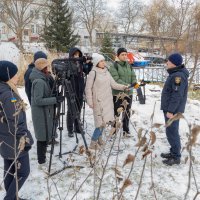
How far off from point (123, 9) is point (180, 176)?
46669mm

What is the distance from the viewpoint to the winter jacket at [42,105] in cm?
331

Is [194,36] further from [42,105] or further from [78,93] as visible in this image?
[42,105]

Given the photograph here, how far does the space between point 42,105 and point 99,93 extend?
93cm

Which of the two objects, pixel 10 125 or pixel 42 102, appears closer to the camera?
pixel 10 125

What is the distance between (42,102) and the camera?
3305mm

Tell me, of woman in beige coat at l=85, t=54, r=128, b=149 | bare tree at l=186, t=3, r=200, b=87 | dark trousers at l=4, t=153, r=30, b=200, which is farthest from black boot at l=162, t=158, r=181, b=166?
bare tree at l=186, t=3, r=200, b=87

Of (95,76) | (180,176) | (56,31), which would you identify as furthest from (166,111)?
(56,31)

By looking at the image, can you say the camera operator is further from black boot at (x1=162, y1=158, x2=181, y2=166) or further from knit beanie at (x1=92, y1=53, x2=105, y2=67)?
black boot at (x1=162, y1=158, x2=181, y2=166)

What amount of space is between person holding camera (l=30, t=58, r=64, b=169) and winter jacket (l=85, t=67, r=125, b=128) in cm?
63

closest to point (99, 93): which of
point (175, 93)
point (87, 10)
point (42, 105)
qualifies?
point (42, 105)

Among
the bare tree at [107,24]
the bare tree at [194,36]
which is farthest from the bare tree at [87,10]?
the bare tree at [194,36]

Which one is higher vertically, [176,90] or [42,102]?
[176,90]

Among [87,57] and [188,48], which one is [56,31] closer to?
[188,48]

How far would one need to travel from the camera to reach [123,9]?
154 ft
